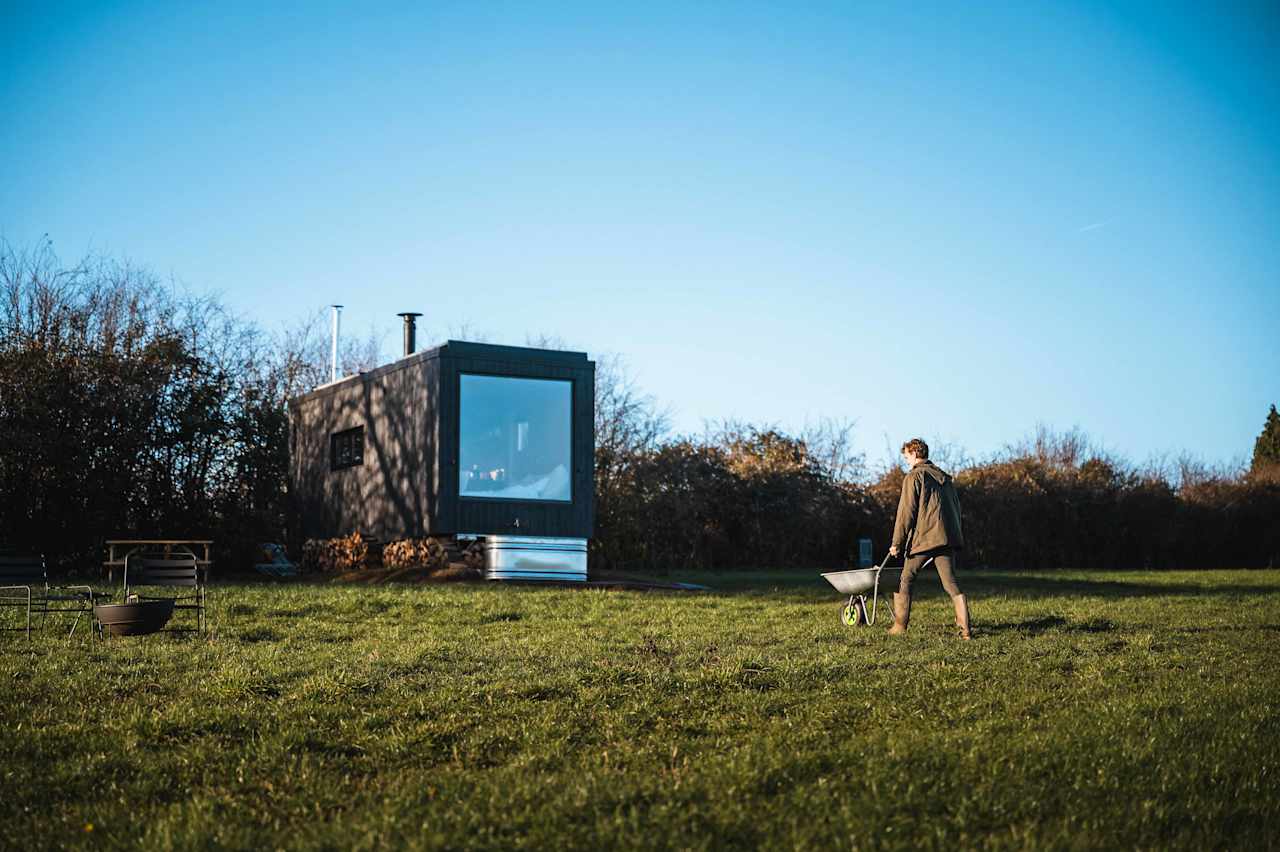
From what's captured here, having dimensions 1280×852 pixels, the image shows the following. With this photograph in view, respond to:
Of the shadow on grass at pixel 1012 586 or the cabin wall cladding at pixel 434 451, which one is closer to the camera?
the shadow on grass at pixel 1012 586

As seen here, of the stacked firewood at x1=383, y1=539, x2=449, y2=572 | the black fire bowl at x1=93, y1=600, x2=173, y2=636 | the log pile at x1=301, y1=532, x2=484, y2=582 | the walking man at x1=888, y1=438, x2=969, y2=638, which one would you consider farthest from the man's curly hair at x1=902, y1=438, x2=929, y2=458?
the stacked firewood at x1=383, y1=539, x2=449, y2=572

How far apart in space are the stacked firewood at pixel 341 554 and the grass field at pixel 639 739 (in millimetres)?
8393

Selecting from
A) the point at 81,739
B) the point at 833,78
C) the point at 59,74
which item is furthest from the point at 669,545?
the point at 81,739

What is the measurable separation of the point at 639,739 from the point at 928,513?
183 inches

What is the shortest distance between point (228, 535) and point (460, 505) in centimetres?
622

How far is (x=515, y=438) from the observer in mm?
17328

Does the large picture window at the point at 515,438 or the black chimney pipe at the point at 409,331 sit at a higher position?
the black chimney pipe at the point at 409,331

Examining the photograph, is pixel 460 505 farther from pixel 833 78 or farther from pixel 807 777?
pixel 807 777

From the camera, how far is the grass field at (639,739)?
459 centimetres

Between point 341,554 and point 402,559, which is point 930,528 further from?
point 341,554

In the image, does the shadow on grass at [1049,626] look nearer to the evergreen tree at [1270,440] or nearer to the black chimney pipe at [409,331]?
the black chimney pipe at [409,331]

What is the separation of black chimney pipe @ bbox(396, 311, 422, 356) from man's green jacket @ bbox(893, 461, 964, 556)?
1112cm

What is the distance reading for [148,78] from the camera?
1756cm

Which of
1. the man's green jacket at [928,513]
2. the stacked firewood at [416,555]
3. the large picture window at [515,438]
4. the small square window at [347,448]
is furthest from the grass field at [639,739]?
the small square window at [347,448]
